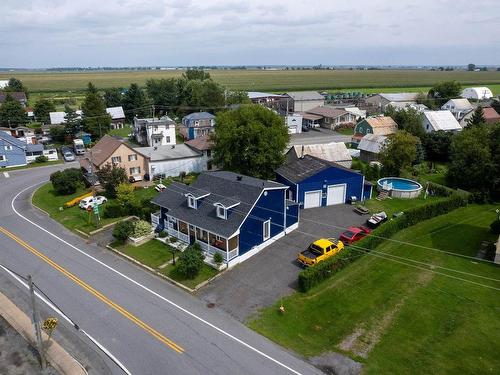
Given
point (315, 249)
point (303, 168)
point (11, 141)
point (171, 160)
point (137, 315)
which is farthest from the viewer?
point (11, 141)

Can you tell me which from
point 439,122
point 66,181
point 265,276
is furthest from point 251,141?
point 439,122

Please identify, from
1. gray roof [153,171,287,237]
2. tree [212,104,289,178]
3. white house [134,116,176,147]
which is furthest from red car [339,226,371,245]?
white house [134,116,176,147]

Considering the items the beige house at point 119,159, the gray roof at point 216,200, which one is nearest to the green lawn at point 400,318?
the gray roof at point 216,200

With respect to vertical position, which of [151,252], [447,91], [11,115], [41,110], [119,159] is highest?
[447,91]

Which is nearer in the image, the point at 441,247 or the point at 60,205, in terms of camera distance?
the point at 441,247

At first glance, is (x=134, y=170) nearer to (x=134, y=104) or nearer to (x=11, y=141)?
(x=11, y=141)

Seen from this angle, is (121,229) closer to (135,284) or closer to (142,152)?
(135,284)

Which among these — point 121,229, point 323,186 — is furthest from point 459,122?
point 121,229
